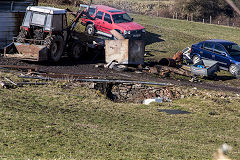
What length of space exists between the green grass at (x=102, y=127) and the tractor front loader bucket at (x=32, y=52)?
362 centimetres

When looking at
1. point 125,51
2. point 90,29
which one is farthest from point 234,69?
point 90,29

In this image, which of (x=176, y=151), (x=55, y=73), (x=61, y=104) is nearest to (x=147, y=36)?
(x=55, y=73)

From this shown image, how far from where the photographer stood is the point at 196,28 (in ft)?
133

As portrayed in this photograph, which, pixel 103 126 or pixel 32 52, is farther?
pixel 32 52

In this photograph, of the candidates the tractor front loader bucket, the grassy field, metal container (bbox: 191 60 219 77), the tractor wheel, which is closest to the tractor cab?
the tractor front loader bucket

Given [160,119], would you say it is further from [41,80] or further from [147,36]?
[147,36]

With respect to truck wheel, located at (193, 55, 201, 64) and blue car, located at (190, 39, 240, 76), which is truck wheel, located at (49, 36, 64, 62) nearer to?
truck wheel, located at (193, 55, 201, 64)

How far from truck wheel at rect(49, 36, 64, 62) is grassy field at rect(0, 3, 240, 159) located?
4.19m

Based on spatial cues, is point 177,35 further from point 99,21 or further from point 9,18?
point 9,18

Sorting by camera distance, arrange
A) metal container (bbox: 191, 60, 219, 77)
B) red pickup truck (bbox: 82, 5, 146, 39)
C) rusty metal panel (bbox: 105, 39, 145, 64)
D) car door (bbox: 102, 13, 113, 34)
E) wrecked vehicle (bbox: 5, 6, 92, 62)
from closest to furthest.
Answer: wrecked vehicle (bbox: 5, 6, 92, 62), metal container (bbox: 191, 60, 219, 77), rusty metal panel (bbox: 105, 39, 145, 64), red pickup truck (bbox: 82, 5, 146, 39), car door (bbox: 102, 13, 113, 34)

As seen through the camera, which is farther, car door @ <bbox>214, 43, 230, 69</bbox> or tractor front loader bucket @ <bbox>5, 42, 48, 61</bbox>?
car door @ <bbox>214, 43, 230, 69</bbox>

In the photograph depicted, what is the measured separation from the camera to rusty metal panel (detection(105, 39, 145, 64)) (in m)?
20.4

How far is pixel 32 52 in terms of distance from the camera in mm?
18609

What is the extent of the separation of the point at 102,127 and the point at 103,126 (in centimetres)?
14
